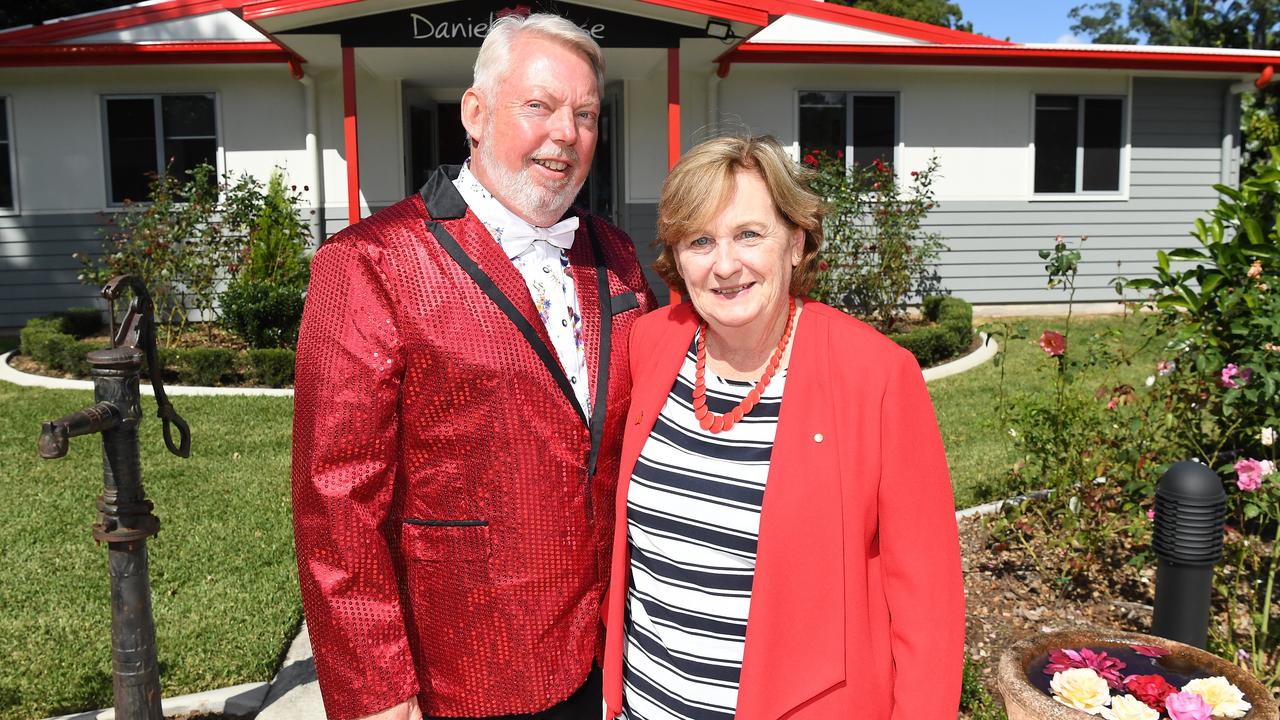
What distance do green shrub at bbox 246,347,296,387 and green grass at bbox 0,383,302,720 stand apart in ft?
4.52

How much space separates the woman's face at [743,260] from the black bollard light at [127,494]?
1493 millimetres

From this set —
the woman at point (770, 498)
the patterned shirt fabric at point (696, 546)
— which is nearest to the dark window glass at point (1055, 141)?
the woman at point (770, 498)

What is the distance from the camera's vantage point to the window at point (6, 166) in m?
12.0

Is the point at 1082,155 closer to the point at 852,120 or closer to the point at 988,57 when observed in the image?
the point at 988,57

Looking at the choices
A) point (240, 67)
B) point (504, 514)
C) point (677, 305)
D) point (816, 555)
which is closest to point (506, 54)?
point (677, 305)

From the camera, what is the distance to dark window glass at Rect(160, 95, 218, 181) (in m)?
12.1

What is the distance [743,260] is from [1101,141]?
13145mm

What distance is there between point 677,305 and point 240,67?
1107cm

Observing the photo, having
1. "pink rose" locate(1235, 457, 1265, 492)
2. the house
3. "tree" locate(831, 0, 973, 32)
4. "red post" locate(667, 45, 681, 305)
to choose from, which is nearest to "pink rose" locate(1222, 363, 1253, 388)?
"pink rose" locate(1235, 457, 1265, 492)

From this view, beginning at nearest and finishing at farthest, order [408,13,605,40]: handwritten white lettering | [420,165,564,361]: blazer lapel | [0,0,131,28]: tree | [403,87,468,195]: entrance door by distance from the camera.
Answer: [420,165,564,361]: blazer lapel < [408,13,605,40]: handwritten white lettering < [403,87,468,195]: entrance door < [0,0,131,28]: tree

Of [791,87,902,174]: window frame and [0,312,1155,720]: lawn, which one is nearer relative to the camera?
[0,312,1155,720]: lawn

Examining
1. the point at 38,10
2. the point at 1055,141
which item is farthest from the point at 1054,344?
the point at 38,10

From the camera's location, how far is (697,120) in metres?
12.4

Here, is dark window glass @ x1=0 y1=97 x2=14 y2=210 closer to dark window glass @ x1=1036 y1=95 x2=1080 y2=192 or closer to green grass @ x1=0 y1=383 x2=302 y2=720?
green grass @ x1=0 y1=383 x2=302 y2=720
